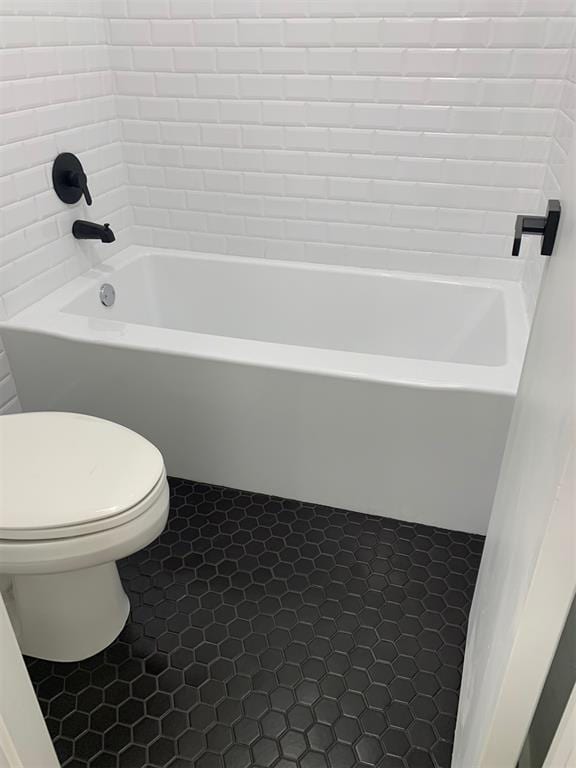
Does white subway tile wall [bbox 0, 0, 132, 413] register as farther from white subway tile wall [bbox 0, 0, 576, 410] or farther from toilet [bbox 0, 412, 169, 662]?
toilet [bbox 0, 412, 169, 662]

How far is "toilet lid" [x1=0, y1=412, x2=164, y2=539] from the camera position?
1.24 m

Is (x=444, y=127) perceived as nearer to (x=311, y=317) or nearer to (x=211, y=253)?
(x=311, y=317)

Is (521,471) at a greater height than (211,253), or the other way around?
(521,471)

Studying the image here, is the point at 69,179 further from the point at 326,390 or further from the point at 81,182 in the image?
the point at 326,390

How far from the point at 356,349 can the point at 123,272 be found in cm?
95

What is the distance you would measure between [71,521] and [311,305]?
1397mm

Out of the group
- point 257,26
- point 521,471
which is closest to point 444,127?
point 257,26

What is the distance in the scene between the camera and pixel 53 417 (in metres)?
1.53

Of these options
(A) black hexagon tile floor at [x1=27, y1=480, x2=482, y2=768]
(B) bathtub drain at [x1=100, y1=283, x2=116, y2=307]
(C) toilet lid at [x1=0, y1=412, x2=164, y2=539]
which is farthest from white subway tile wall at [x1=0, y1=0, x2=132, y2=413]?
(A) black hexagon tile floor at [x1=27, y1=480, x2=482, y2=768]

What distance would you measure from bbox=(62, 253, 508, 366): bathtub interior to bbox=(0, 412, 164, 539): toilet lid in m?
0.71

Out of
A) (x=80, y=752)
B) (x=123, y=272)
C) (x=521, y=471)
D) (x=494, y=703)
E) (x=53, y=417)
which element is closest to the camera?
(x=494, y=703)

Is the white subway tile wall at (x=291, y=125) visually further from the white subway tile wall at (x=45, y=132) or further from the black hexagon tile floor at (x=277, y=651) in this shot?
the black hexagon tile floor at (x=277, y=651)

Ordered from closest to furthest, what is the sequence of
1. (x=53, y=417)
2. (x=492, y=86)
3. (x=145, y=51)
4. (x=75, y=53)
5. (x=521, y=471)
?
(x=521, y=471) → (x=53, y=417) → (x=492, y=86) → (x=75, y=53) → (x=145, y=51)

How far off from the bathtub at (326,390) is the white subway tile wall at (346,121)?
0.18m
